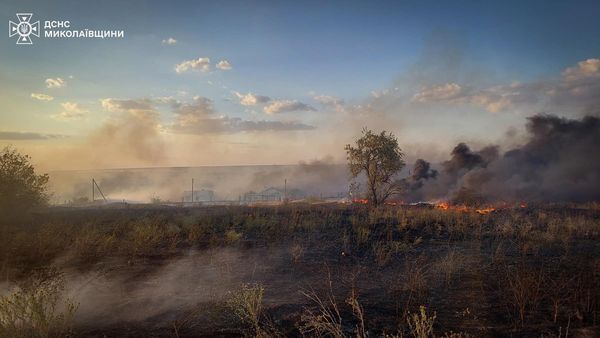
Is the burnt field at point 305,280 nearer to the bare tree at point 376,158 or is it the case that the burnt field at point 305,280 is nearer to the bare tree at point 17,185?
the bare tree at point 17,185

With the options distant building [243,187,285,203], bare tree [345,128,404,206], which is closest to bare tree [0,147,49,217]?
bare tree [345,128,404,206]

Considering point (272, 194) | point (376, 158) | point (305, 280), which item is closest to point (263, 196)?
point (272, 194)

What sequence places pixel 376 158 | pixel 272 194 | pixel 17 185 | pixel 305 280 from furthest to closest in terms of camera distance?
pixel 272 194, pixel 376 158, pixel 17 185, pixel 305 280

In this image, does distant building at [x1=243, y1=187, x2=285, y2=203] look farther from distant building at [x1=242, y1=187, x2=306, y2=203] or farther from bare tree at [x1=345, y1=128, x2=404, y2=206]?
bare tree at [x1=345, y1=128, x2=404, y2=206]

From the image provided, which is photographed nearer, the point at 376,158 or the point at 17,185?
the point at 17,185

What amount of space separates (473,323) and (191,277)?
7241mm

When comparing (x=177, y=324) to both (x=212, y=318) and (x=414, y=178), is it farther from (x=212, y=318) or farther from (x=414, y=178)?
(x=414, y=178)

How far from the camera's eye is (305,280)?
408 inches

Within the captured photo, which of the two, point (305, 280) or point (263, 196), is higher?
point (305, 280)

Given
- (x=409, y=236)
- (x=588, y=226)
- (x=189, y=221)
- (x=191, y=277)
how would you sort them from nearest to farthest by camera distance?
(x=191, y=277) < (x=409, y=236) < (x=588, y=226) < (x=189, y=221)

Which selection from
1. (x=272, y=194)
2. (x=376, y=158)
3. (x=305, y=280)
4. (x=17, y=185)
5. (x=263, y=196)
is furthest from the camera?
(x=272, y=194)

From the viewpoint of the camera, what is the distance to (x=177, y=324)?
7.43 metres

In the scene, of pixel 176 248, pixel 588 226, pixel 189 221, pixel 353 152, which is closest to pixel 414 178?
pixel 353 152

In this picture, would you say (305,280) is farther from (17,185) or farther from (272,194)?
(272,194)
